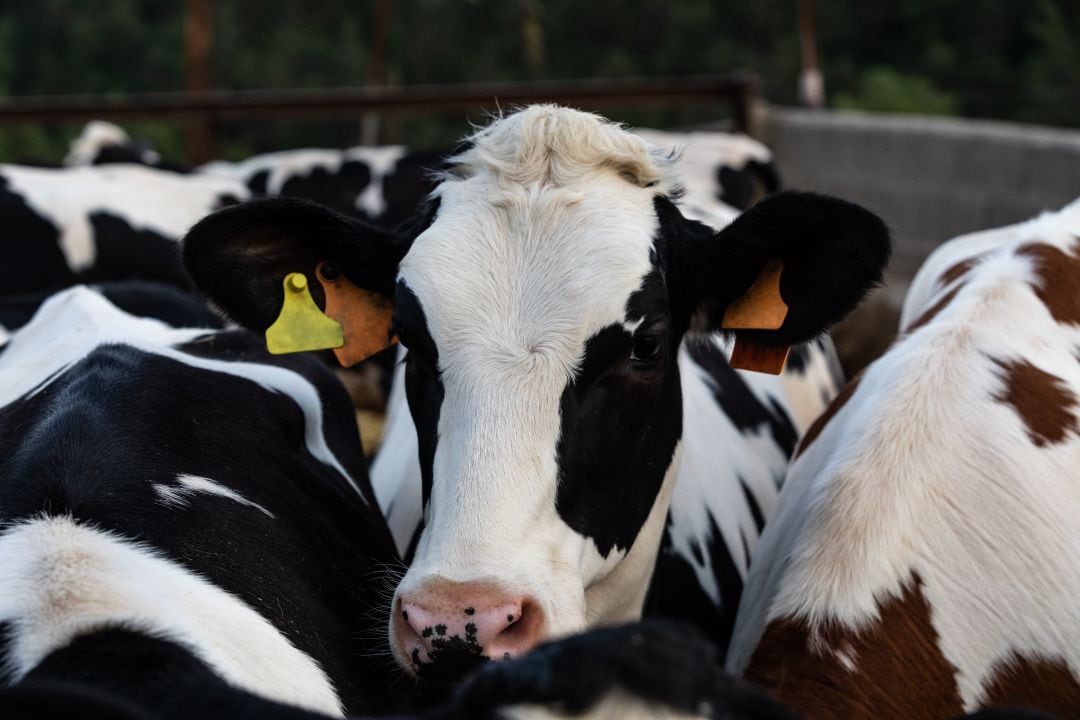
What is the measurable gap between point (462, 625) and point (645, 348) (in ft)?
2.30

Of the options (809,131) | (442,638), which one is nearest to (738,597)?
(442,638)

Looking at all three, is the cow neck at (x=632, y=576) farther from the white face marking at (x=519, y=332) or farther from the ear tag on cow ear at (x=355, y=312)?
the ear tag on cow ear at (x=355, y=312)

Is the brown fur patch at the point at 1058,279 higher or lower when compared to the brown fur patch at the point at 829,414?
higher

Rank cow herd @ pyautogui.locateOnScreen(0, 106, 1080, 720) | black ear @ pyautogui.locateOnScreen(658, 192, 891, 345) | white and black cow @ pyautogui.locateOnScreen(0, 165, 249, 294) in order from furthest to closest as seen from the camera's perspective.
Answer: white and black cow @ pyautogui.locateOnScreen(0, 165, 249, 294), black ear @ pyautogui.locateOnScreen(658, 192, 891, 345), cow herd @ pyautogui.locateOnScreen(0, 106, 1080, 720)

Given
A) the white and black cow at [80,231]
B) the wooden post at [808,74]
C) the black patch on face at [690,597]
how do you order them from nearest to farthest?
1. the black patch on face at [690,597]
2. the white and black cow at [80,231]
3. the wooden post at [808,74]

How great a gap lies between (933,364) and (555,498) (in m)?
0.96

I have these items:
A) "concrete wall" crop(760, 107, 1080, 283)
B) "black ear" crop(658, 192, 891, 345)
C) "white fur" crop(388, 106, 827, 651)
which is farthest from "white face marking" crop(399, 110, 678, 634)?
"concrete wall" crop(760, 107, 1080, 283)

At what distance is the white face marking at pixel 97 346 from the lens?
2811 millimetres

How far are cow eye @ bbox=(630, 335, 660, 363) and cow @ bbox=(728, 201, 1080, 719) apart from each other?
473 mm

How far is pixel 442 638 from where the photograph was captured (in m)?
2.05

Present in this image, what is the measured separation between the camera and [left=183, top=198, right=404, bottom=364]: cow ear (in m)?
2.76

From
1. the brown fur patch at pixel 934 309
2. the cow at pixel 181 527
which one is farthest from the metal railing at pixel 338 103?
the cow at pixel 181 527

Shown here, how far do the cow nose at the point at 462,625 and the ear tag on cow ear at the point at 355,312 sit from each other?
888mm

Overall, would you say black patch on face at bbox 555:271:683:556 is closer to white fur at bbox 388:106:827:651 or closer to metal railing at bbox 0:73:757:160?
white fur at bbox 388:106:827:651
